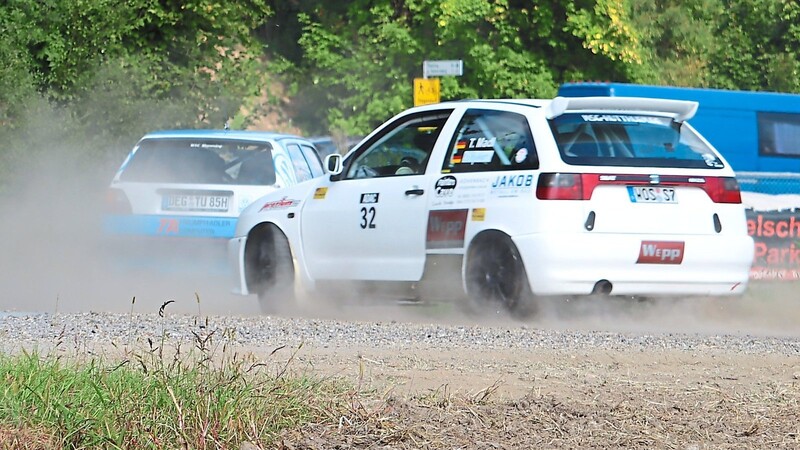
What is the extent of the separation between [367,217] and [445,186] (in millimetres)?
844

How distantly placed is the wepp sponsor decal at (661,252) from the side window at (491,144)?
969 millimetres

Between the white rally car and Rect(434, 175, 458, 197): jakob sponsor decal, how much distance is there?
11 millimetres

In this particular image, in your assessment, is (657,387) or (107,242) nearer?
(657,387)

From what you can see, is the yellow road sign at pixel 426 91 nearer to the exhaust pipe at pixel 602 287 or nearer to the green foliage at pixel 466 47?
the green foliage at pixel 466 47

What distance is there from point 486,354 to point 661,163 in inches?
114

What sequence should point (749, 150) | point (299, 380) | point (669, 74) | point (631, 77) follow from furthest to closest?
point (669, 74) < point (631, 77) < point (749, 150) < point (299, 380)

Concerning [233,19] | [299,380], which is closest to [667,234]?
[299,380]

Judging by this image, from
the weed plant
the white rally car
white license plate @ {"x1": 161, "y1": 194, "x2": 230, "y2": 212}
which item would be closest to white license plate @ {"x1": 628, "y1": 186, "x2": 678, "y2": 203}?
the white rally car

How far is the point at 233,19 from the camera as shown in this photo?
1029 inches

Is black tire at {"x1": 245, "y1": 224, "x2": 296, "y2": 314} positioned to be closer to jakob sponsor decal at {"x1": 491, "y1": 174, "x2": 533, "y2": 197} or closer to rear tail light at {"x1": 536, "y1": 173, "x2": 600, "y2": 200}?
jakob sponsor decal at {"x1": 491, "y1": 174, "x2": 533, "y2": 197}

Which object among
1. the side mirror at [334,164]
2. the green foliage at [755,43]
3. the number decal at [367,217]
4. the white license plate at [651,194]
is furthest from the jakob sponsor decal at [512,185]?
the green foliage at [755,43]

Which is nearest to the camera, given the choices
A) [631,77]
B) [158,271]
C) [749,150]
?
[158,271]

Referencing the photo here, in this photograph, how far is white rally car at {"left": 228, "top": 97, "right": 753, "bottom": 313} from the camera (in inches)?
395

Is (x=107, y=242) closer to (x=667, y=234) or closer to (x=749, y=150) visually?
(x=667, y=234)
